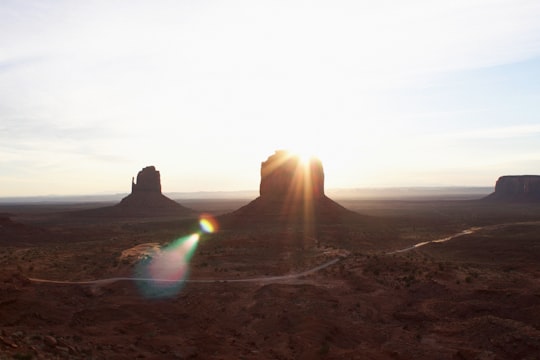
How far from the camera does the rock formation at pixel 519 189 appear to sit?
590 ft

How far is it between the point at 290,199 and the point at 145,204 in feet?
235

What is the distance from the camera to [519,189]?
186750mm

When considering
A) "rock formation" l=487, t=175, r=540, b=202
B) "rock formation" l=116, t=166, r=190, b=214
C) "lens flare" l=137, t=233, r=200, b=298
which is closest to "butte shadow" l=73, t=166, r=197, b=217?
"rock formation" l=116, t=166, r=190, b=214

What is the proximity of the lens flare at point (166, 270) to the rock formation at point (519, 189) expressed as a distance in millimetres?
168447

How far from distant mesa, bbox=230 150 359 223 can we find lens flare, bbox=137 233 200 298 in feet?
109

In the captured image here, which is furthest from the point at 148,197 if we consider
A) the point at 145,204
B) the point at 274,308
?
the point at 274,308

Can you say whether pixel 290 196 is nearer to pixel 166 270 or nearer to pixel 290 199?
pixel 290 199

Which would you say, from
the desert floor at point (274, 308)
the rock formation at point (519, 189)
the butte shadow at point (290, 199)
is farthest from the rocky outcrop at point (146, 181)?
the rock formation at point (519, 189)

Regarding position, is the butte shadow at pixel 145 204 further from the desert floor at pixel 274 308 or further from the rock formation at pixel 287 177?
the desert floor at pixel 274 308

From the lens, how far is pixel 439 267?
38.5 metres

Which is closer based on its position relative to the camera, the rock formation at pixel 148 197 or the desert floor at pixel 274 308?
the desert floor at pixel 274 308

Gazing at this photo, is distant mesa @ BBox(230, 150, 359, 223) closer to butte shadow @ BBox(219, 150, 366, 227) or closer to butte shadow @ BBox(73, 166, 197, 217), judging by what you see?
butte shadow @ BBox(219, 150, 366, 227)

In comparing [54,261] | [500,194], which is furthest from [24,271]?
[500,194]

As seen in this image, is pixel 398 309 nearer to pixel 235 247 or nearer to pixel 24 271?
pixel 235 247
